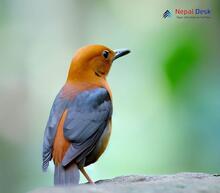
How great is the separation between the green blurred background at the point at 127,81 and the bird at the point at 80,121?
156cm

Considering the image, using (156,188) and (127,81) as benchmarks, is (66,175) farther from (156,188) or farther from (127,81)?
(127,81)

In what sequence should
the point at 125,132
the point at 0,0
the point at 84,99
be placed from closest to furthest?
the point at 84,99 → the point at 125,132 → the point at 0,0

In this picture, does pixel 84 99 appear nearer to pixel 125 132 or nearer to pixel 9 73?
pixel 125 132

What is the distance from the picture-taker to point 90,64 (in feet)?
19.5

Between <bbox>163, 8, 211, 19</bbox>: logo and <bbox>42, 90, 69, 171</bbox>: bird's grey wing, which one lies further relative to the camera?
<bbox>163, 8, 211, 19</bbox>: logo

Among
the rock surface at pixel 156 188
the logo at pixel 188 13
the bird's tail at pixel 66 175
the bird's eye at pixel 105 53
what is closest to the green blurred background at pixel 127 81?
the logo at pixel 188 13

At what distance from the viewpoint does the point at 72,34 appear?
8141 mm

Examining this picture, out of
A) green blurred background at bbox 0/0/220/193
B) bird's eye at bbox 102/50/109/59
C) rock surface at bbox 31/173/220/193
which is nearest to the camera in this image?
rock surface at bbox 31/173/220/193

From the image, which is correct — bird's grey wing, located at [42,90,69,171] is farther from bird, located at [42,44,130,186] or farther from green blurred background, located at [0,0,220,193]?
green blurred background, located at [0,0,220,193]

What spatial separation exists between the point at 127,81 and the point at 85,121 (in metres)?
2.70

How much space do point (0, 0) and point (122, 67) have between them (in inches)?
60.5

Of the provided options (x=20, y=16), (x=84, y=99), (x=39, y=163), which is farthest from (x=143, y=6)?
(x=84, y=99)

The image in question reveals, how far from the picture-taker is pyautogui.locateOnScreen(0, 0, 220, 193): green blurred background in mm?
7633

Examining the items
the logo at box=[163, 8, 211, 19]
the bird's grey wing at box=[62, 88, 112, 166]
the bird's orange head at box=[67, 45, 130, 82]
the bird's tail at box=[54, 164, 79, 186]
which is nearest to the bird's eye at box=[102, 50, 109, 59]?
the bird's orange head at box=[67, 45, 130, 82]
